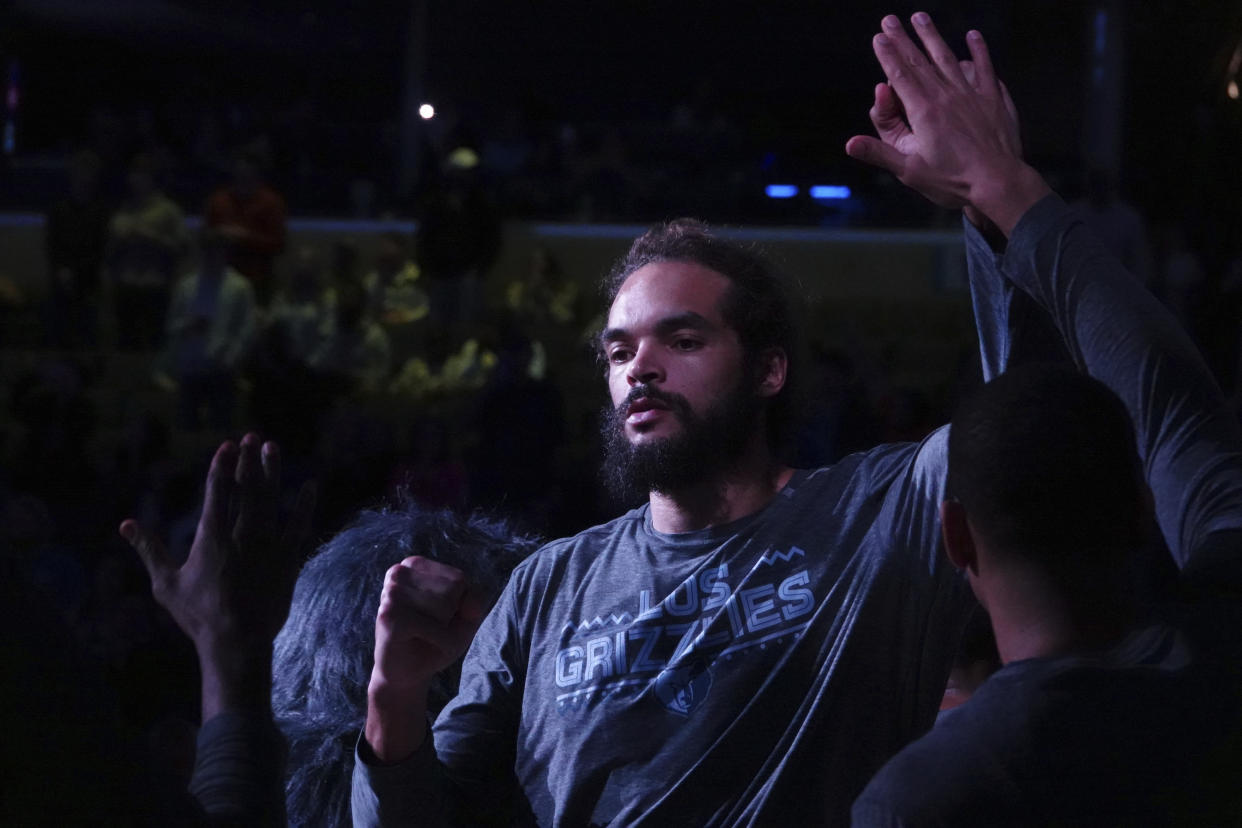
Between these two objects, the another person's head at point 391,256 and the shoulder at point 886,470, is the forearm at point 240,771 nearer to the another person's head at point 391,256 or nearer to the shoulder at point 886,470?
the shoulder at point 886,470

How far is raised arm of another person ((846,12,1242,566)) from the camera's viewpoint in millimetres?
1387

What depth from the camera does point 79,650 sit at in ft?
3.67

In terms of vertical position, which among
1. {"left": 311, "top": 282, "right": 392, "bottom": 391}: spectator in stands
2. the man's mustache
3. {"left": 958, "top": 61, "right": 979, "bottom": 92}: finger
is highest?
{"left": 311, "top": 282, "right": 392, "bottom": 391}: spectator in stands

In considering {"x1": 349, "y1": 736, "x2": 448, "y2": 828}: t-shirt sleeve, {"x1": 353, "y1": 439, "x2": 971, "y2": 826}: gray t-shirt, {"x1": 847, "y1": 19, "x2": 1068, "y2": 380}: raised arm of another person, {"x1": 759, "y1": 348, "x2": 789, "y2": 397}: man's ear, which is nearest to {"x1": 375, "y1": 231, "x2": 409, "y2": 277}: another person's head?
{"x1": 759, "y1": 348, "x2": 789, "y2": 397}: man's ear

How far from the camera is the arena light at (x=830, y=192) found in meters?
10.4

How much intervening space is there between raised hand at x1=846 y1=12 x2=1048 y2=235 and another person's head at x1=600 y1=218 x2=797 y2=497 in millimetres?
592

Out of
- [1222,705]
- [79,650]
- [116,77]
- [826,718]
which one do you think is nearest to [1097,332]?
[1222,705]

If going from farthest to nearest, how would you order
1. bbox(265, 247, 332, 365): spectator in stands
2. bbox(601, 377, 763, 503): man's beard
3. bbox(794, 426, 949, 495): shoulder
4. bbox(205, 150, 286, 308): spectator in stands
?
1. bbox(205, 150, 286, 308): spectator in stands
2. bbox(265, 247, 332, 365): spectator in stands
3. bbox(601, 377, 763, 503): man's beard
4. bbox(794, 426, 949, 495): shoulder

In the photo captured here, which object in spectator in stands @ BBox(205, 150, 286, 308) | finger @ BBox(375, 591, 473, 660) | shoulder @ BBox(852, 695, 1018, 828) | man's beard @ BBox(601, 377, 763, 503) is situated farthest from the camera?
spectator in stands @ BBox(205, 150, 286, 308)

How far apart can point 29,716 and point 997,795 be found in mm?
775

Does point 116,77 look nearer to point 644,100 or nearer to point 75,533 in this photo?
point 644,100

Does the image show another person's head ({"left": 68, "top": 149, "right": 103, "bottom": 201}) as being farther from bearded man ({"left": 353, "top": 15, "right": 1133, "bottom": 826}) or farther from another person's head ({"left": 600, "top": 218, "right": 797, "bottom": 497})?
bearded man ({"left": 353, "top": 15, "right": 1133, "bottom": 826})

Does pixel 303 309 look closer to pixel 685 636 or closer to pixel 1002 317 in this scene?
pixel 685 636

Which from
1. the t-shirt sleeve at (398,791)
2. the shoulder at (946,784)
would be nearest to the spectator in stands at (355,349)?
the t-shirt sleeve at (398,791)
